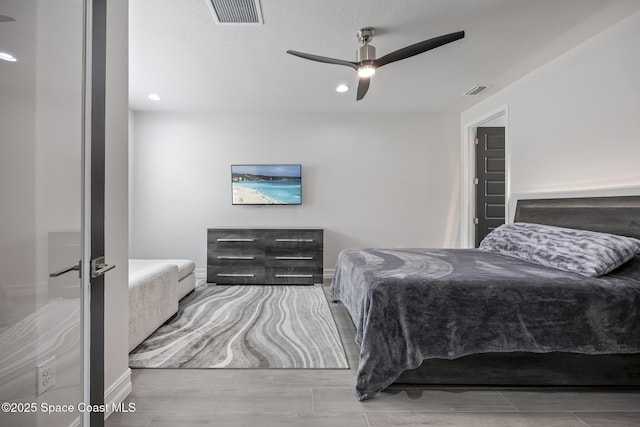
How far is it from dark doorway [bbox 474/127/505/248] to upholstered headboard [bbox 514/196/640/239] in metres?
1.25

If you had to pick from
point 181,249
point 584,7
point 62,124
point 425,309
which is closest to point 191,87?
point 181,249

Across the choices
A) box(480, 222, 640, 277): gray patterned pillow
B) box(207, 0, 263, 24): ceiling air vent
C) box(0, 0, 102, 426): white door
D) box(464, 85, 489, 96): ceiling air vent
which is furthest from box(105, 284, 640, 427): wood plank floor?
box(464, 85, 489, 96): ceiling air vent

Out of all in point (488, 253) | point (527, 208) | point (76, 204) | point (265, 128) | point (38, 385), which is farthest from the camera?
point (265, 128)

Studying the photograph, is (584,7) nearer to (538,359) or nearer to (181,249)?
(538,359)

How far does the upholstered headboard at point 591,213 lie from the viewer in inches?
89.0

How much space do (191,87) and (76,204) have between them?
9.50 feet

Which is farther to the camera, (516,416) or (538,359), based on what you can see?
(538,359)

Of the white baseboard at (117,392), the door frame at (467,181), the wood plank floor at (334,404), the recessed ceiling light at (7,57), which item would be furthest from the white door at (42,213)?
the door frame at (467,181)

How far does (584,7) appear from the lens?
2.22 metres

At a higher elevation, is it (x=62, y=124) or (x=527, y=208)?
(x=62, y=124)

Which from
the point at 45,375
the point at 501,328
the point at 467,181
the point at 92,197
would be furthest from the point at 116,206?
the point at 467,181

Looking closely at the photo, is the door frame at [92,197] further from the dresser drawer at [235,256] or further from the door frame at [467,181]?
the door frame at [467,181]

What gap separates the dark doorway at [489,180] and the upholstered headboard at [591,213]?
1.25 meters

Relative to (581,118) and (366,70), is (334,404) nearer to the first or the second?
(366,70)
